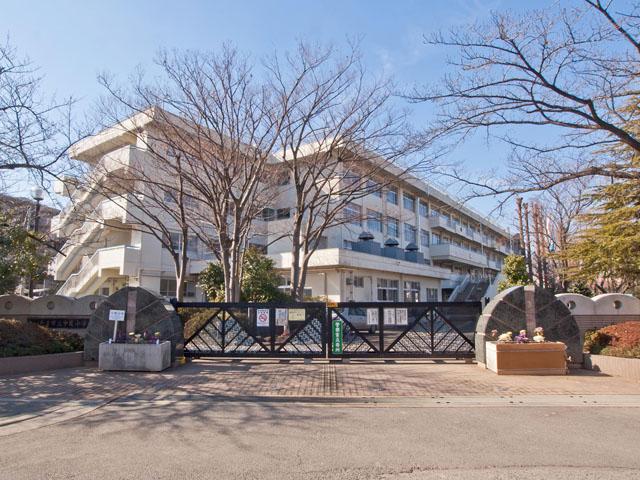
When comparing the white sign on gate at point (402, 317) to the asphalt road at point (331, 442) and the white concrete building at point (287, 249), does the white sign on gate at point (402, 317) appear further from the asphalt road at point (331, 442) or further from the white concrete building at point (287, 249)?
the white concrete building at point (287, 249)

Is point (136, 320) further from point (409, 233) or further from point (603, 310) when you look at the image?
point (409, 233)

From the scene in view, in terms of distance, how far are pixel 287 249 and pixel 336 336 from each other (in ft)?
77.2

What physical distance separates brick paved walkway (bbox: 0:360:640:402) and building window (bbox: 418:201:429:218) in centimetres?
3838

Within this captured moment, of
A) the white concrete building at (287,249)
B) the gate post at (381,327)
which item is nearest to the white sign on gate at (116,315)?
the gate post at (381,327)

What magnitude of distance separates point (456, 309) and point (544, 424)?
6026 mm

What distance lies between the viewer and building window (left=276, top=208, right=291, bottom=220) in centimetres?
3612

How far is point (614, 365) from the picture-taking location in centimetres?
1017

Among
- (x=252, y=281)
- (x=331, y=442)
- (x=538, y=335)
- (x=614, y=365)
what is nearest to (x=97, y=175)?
(x=252, y=281)

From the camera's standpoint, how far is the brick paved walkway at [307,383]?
845 cm

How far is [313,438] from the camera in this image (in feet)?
19.2

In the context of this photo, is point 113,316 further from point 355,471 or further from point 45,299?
point 355,471

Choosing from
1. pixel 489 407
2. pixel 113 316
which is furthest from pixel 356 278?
pixel 489 407

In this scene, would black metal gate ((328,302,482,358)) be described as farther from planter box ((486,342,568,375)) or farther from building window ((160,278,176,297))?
building window ((160,278,176,297))

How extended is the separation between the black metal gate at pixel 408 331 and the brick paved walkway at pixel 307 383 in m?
0.68
